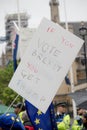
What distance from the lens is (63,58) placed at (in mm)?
5324

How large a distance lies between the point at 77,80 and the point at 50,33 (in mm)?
52609

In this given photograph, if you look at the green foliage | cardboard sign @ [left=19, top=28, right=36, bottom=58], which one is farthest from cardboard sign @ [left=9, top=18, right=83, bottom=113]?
the green foliage

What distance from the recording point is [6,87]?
2186 inches

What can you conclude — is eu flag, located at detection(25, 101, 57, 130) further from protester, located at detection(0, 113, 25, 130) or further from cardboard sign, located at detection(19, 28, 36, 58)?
cardboard sign, located at detection(19, 28, 36, 58)

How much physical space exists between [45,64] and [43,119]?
1.30m

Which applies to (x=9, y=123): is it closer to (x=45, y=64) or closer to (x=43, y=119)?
(x=45, y=64)

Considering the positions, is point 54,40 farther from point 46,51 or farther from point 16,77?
point 16,77

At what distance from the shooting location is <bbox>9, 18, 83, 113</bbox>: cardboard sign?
17.2 ft

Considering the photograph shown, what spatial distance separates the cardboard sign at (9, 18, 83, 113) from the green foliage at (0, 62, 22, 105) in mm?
46104

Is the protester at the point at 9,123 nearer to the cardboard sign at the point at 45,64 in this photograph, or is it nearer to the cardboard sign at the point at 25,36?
the cardboard sign at the point at 45,64

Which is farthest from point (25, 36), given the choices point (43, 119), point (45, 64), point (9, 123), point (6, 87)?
point (6, 87)

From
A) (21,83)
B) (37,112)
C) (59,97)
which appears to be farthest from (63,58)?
(59,97)

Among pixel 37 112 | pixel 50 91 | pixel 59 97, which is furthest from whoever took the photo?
pixel 59 97

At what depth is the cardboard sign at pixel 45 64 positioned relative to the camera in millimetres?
5234
